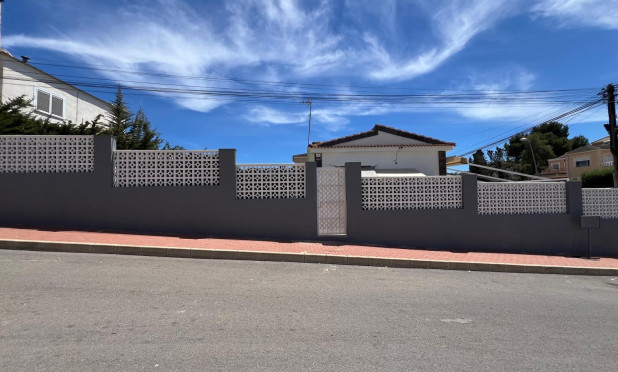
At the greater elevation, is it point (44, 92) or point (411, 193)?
point (44, 92)

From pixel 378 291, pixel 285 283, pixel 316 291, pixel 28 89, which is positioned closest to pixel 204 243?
pixel 285 283

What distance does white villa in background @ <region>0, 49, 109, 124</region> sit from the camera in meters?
17.6

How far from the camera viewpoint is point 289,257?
771 cm

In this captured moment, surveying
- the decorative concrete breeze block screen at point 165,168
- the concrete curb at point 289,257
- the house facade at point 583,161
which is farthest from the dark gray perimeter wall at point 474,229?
the house facade at point 583,161

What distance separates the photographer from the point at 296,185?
977 centimetres

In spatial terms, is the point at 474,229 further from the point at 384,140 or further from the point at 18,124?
the point at 18,124

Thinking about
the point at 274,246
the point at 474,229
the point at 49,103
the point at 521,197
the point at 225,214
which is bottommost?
the point at 274,246

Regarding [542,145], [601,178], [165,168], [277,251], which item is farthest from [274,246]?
[542,145]

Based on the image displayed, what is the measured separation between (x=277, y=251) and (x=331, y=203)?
257 centimetres

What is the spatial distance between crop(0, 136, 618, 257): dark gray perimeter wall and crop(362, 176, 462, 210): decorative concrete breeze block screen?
0.19 meters

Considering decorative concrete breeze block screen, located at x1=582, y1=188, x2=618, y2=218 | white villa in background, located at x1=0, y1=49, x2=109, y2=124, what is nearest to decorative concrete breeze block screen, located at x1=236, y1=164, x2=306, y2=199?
decorative concrete breeze block screen, located at x1=582, y1=188, x2=618, y2=218

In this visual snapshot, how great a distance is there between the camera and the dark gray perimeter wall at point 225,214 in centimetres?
924

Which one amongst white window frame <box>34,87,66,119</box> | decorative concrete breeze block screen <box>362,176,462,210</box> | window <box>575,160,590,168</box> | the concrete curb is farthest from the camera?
window <box>575,160,590,168</box>

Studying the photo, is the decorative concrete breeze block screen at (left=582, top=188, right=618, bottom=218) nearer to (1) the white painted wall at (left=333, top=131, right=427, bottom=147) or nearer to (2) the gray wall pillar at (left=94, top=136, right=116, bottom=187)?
(1) the white painted wall at (left=333, top=131, right=427, bottom=147)
